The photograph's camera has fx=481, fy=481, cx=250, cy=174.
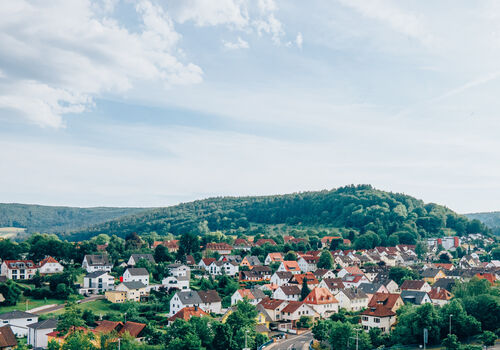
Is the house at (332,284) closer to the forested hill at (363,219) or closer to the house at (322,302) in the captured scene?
the house at (322,302)

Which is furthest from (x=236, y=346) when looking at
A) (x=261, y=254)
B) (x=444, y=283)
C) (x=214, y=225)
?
(x=214, y=225)

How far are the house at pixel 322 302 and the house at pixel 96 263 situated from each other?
38886 mm

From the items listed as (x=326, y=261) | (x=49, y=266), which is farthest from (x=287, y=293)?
(x=49, y=266)

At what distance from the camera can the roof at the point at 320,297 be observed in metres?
64.4

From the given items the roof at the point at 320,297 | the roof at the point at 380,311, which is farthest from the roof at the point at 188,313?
the roof at the point at 380,311

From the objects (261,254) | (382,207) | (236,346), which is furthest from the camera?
(382,207)

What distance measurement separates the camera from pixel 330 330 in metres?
48.4

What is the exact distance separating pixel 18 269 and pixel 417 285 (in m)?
64.6

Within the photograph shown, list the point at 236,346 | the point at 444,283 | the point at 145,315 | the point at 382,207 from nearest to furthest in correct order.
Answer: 1. the point at 236,346
2. the point at 145,315
3. the point at 444,283
4. the point at 382,207

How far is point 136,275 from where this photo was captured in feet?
250

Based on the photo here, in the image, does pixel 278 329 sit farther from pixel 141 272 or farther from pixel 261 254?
pixel 261 254

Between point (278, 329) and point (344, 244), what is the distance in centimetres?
6290

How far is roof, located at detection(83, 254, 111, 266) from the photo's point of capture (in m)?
84.3

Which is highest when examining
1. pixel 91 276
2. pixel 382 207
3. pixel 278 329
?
pixel 382 207
